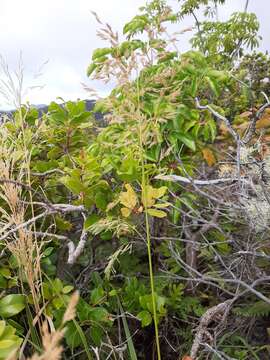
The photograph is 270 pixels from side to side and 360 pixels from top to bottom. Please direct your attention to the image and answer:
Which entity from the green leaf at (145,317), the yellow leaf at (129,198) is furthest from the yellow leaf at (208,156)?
the green leaf at (145,317)

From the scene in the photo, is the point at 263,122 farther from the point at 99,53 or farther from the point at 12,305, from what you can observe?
the point at 12,305

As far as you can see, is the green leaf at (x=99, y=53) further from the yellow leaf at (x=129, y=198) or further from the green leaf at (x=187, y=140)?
the yellow leaf at (x=129, y=198)

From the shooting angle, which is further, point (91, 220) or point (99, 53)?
point (99, 53)

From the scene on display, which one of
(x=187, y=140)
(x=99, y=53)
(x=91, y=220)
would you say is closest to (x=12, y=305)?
(x=91, y=220)

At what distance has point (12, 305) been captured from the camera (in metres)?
1.30

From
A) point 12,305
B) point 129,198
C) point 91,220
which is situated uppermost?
point 129,198

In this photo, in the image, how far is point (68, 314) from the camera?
46 centimetres

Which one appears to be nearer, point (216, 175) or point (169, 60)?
point (169, 60)

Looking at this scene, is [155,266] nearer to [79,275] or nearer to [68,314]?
[79,275]

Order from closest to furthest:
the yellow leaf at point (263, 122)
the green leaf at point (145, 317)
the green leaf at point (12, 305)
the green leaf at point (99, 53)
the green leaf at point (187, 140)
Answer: the green leaf at point (12, 305) → the green leaf at point (145, 317) → the green leaf at point (187, 140) → the green leaf at point (99, 53) → the yellow leaf at point (263, 122)

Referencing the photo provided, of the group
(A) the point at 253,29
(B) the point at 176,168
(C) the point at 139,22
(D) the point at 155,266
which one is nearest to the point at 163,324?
(D) the point at 155,266

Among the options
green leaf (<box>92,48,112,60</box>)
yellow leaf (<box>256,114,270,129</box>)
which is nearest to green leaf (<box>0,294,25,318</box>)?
green leaf (<box>92,48,112,60</box>)

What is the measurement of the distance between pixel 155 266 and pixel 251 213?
0.65m

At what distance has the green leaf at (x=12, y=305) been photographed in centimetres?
129
